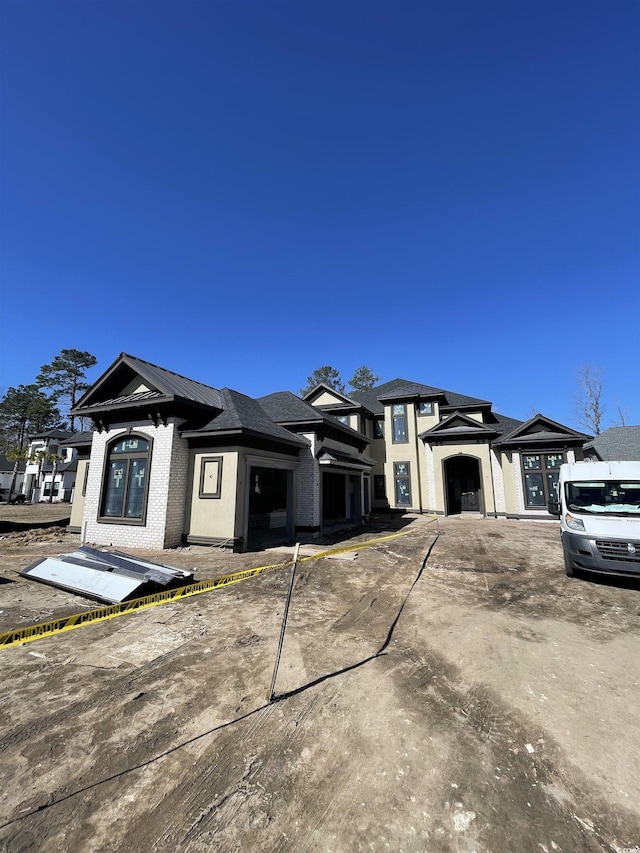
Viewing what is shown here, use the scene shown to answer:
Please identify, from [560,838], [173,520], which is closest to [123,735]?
[560,838]

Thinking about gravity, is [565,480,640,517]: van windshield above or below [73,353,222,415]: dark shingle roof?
below

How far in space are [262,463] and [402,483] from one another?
48.3 feet

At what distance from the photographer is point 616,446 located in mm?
35719

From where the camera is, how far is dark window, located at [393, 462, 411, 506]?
982 inches

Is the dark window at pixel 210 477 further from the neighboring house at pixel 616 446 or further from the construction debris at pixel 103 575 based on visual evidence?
the neighboring house at pixel 616 446

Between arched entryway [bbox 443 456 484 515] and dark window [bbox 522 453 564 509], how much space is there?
4.38 meters

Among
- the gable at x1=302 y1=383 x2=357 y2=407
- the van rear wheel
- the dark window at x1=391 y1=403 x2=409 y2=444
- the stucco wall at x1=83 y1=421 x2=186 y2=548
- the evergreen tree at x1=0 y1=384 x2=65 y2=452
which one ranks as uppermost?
the evergreen tree at x1=0 y1=384 x2=65 y2=452

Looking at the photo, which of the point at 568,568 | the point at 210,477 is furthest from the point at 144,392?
the point at 568,568

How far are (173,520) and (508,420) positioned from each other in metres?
25.9

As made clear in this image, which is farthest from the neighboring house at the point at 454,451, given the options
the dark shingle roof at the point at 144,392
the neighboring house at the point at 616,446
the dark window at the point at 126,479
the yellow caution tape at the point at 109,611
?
the yellow caution tape at the point at 109,611

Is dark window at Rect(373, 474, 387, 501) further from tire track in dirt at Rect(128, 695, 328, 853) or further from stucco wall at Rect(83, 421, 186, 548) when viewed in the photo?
tire track in dirt at Rect(128, 695, 328, 853)

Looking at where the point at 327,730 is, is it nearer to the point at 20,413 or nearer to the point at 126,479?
the point at 126,479

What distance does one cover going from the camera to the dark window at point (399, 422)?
Result: 25.8 metres

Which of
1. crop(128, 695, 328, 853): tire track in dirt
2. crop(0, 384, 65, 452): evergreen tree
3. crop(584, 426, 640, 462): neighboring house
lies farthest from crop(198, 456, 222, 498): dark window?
crop(0, 384, 65, 452): evergreen tree
